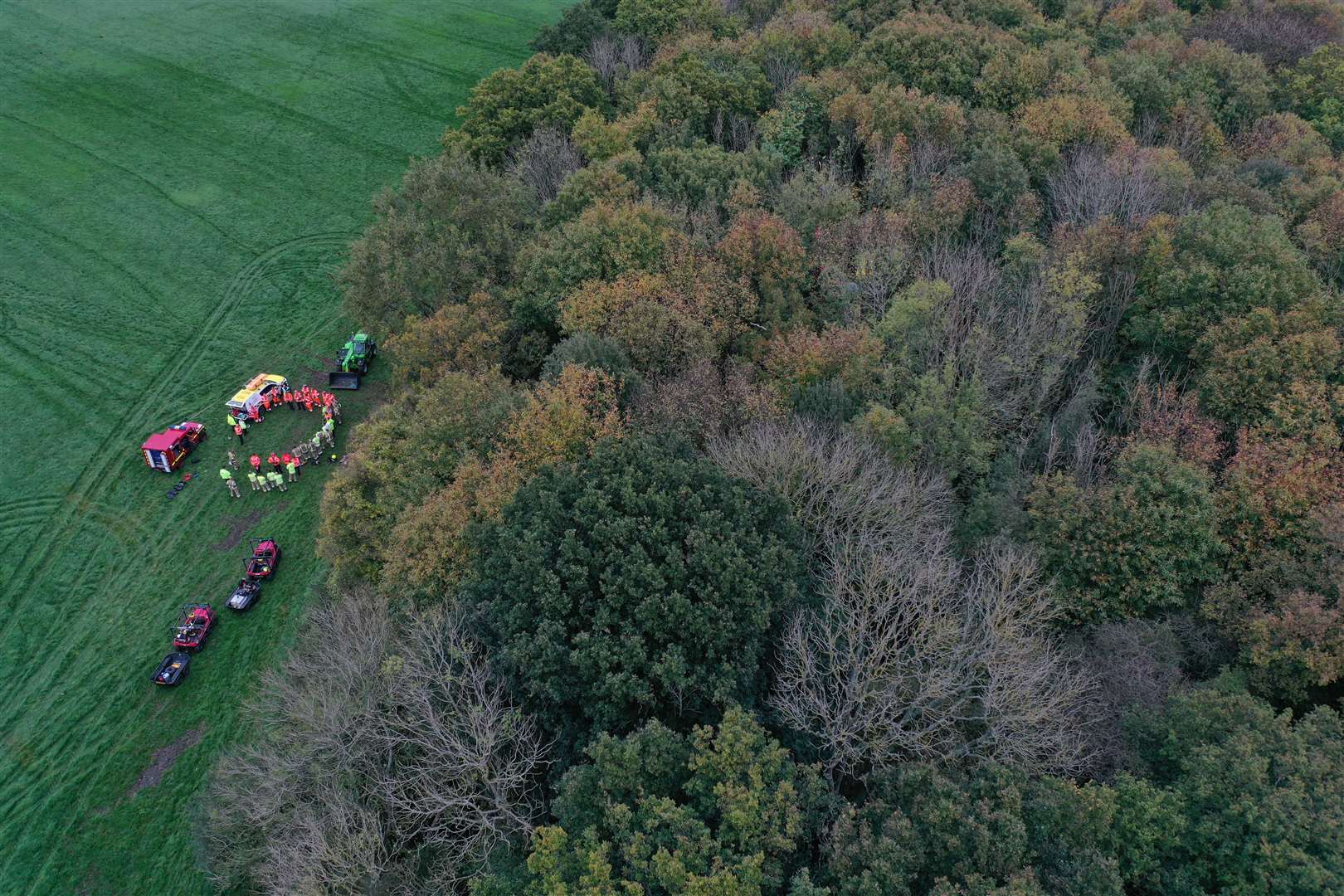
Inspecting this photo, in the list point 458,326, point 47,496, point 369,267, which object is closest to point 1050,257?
point 458,326

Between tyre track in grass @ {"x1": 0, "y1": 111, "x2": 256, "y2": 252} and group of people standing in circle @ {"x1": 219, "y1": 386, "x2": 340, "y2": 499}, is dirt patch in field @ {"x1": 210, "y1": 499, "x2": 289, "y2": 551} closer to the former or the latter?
group of people standing in circle @ {"x1": 219, "y1": 386, "x2": 340, "y2": 499}

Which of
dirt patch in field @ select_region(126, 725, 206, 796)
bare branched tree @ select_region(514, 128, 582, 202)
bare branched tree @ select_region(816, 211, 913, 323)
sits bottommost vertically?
dirt patch in field @ select_region(126, 725, 206, 796)

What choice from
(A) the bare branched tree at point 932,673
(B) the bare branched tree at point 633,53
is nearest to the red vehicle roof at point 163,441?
(A) the bare branched tree at point 932,673

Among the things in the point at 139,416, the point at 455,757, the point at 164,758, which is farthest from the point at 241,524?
the point at 455,757

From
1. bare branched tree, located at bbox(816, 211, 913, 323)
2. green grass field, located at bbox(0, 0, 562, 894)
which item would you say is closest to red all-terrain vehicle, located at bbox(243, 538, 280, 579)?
green grass field, located at bbox(0, 0, 562, 894)

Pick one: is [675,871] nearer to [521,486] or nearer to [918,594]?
[918,594]

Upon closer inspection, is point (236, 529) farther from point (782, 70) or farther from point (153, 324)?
point (782, 70)
